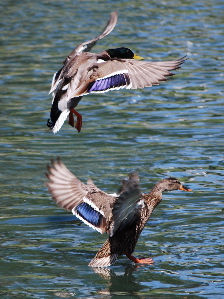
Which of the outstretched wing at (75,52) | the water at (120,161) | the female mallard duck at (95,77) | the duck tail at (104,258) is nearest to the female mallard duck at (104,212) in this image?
the duck tail at (104,258)

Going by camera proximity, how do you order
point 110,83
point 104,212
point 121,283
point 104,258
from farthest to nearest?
point 110,83
point 104,258
point 104,212
point 121,283

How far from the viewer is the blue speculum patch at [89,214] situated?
6863mm

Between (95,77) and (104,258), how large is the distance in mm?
2109

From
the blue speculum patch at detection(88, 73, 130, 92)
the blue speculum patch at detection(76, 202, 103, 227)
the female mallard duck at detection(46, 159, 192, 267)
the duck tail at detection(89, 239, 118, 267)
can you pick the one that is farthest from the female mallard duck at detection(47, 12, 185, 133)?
the duck tail at detection(89, 239, 118, 267)

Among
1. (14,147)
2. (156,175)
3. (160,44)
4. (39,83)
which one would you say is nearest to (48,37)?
(160,44)

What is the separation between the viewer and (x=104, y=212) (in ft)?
22.6

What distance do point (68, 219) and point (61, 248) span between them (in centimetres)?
92

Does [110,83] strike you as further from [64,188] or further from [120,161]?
→ [120,161]

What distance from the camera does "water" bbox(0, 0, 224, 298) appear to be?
6.78 m

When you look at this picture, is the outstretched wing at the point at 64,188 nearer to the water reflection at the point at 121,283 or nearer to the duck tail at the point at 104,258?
the duck tail at the point at 104,258

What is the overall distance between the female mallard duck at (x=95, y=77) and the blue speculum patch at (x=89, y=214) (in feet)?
4.59

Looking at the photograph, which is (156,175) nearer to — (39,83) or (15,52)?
(39,83)

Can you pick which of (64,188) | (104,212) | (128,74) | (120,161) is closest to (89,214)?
(104,212)

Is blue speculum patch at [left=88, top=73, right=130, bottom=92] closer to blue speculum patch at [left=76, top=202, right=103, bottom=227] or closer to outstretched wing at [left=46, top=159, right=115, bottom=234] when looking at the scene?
outstretched wing at [left=46, top=159, right=115, bottom=234]
